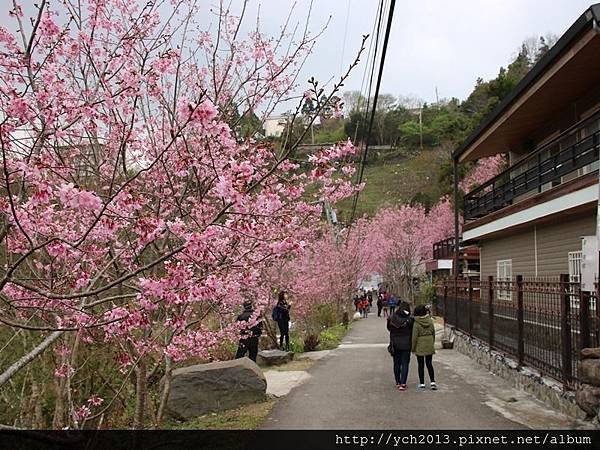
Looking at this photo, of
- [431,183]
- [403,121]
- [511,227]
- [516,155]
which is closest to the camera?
[511,227]

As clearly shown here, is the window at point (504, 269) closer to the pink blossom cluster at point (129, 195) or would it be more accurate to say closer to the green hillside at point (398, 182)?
the pink blossom cluster at point (129, 195)

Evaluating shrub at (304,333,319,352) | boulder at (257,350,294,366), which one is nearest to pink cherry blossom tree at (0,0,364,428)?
boulder at (257,350,294,366)

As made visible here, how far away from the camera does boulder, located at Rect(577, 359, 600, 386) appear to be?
6.39 metres

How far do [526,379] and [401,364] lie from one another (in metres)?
2.17

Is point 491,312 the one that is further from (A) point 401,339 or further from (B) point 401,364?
(A) point 401,339

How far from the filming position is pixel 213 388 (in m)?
10.1

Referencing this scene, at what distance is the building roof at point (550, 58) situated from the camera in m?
9.86

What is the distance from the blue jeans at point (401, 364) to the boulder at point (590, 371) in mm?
4281

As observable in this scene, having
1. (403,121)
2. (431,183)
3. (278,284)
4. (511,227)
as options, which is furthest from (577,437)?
(403,121)

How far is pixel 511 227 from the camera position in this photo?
1608cm

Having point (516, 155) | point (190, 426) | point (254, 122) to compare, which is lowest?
point (190, 426)

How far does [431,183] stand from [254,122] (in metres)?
63.3

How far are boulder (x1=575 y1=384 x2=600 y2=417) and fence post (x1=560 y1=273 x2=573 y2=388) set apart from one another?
1.55 m

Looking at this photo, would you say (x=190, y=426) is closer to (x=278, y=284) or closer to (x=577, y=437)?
(x=577, y=437)
